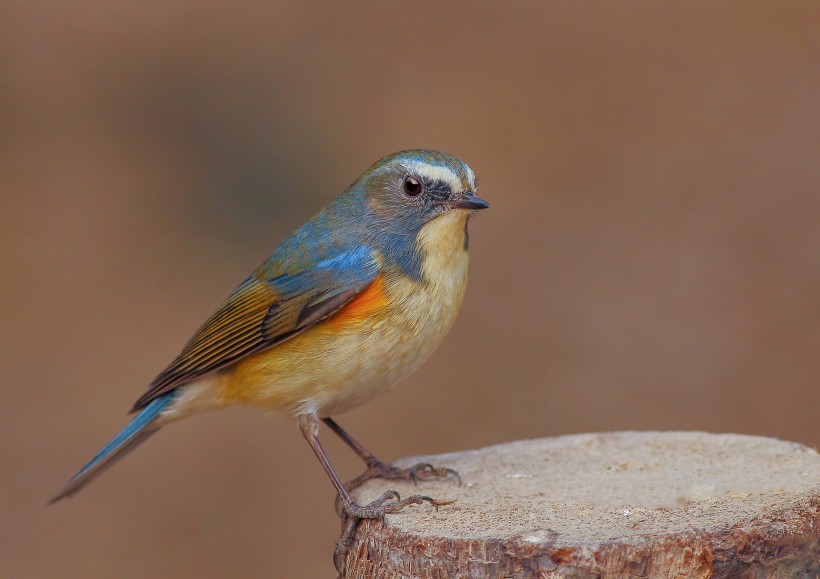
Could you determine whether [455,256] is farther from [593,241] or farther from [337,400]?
[593,241]

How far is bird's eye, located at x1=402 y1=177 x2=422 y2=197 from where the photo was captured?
519 centimetres

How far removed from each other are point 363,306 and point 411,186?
671mm

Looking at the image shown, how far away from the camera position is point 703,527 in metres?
3.67

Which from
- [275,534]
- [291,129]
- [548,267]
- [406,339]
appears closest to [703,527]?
[406,339]

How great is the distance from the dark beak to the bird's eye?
190 mm

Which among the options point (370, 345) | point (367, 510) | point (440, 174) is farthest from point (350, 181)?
point (367, 510)

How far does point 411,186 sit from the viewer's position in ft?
17.1

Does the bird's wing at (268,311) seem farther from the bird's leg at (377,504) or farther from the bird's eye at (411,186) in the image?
the bird's leg at (377,504)

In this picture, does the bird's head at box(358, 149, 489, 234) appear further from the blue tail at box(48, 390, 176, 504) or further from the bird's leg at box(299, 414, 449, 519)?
the blue tail at box(48, 390, 176, 504)

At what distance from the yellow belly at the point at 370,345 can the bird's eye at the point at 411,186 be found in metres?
0.17

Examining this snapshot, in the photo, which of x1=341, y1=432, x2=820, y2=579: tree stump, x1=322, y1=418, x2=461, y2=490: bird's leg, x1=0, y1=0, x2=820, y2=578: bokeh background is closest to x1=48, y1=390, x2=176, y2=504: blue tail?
x1=322, y1=418, x2=461, y2=490: bird's leg

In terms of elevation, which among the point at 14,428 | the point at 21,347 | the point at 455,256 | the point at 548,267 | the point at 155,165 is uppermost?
the point at 155,165

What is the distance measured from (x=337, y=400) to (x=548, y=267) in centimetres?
595

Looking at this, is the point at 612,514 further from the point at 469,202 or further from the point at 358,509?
the point at 469,202
